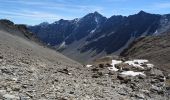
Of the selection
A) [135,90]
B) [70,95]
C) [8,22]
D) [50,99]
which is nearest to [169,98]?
[135,90]

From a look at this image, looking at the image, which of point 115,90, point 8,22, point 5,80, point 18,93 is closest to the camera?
point 18,93

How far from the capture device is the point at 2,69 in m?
34.9

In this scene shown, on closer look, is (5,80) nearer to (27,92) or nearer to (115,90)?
(27,92)

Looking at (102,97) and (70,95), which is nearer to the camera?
(70,95)

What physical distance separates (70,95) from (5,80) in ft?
17.9

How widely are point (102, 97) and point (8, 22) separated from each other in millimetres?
107904

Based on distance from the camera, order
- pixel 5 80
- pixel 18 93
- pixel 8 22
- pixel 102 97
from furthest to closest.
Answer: pixel 8 22 < pixel 102 97 < pixel 5 80 < pixel 18 93

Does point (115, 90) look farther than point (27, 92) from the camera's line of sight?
Yes

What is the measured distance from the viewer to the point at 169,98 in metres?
42.7

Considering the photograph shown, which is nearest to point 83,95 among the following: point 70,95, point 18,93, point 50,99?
point 70,95

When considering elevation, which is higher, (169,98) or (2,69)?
(2,69)

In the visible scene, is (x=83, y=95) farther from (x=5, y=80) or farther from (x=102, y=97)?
(x=5, y=80)

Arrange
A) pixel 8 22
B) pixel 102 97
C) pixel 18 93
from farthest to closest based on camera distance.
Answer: pixel 8 22
pixel 102 97
pixel 18 93

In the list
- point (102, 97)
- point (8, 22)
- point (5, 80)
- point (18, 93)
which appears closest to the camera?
point (18, 93)
